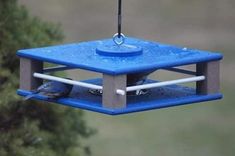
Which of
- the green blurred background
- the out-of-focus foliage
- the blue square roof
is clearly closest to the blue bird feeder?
the blue square roof

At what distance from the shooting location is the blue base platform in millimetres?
4059

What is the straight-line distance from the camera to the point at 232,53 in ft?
40.6

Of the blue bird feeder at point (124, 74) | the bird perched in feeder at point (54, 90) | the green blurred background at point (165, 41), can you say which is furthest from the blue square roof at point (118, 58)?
the green blurred background at point (165, 41)

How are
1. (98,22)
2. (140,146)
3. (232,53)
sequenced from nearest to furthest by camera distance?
1. (140,146)
2. (232,53)
3. (98,22)

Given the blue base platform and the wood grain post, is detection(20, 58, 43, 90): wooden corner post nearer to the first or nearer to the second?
the blue base platform

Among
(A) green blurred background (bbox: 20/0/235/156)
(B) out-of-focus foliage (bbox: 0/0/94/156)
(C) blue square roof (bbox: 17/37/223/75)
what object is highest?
(C) blue square roof (bbox: 17/37/223/75)

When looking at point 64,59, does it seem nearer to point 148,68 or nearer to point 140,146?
point 148,68

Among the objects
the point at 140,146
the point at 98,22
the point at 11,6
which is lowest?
the point at 140,146

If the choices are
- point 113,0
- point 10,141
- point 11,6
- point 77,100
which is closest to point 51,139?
point 10,141

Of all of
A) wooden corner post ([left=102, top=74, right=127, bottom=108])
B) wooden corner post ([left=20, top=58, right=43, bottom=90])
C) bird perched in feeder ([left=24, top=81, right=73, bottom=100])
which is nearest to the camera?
wooden corner post ([left=102, top=74, right=127, bottom=108])

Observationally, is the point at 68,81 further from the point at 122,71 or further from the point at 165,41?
the point at 165,41

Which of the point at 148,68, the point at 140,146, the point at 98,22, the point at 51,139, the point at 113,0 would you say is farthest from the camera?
the point at 113,0

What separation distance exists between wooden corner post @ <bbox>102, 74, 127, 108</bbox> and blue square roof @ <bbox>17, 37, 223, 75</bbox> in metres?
0.04

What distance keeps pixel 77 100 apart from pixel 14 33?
159 cm
